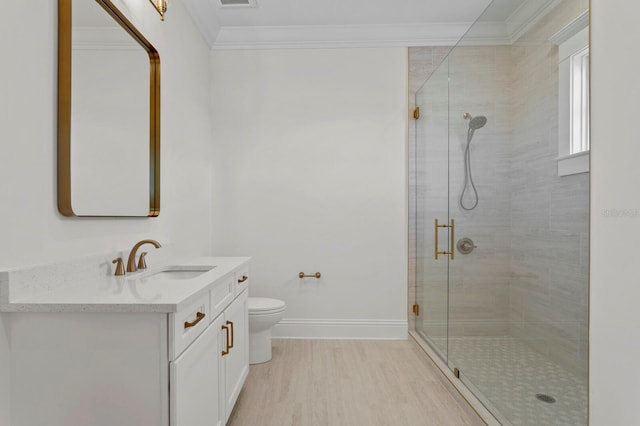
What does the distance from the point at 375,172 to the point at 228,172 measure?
1279mm

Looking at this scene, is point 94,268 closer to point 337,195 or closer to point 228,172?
point 228,172

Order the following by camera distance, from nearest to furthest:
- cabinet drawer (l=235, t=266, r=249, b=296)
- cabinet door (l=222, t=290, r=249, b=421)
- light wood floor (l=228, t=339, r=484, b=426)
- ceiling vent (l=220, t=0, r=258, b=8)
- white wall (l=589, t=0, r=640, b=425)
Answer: white wall (l=589, t=0, r=640, b=425) → cabinet door (l=222, t=290, r=249, b=421) → light wood floor (l=228, t=339, r=484, b=426) → cabinet drawer (l=235, t=266, r=249, b=296) → ceiling vent (l=220, t=0, r=258, b=8)

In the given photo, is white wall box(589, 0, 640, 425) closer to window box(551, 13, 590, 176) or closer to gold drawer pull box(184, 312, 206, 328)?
window box(551, 13, 590, 176)

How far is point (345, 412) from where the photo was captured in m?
2.08

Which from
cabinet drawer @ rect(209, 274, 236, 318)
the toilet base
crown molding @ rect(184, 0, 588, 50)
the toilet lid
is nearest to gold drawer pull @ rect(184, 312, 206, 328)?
cabinet drawer @ rect(209, 274, 236, 318)

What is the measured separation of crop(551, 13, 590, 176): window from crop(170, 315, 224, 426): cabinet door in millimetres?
1501

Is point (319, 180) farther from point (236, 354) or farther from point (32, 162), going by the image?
point (32, 162)

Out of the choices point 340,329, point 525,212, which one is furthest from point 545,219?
point 340,329

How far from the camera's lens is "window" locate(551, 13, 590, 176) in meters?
1.29

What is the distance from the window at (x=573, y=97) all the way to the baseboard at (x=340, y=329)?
2207 mm

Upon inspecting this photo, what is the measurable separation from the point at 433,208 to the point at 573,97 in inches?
60.7

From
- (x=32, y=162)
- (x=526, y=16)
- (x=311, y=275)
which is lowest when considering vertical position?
(x=311, y=275)

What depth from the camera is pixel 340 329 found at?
10.7 ft

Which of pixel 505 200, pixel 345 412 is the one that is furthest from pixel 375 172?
pixel 345 412
